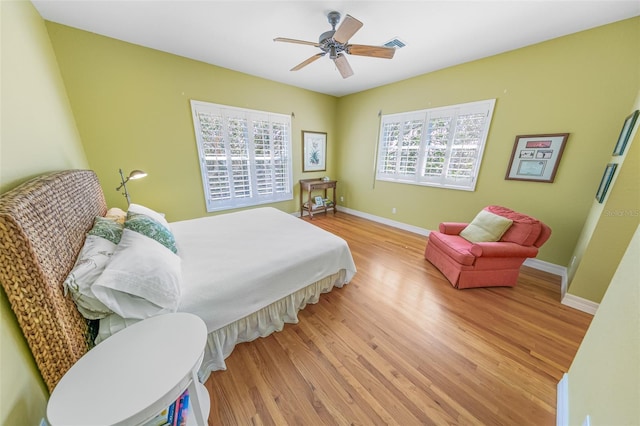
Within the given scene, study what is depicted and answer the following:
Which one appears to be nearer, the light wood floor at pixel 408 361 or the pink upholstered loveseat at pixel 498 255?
the light wood floor at pixel 408 361

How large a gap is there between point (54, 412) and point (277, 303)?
1119 mm

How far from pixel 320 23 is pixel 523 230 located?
9.83ft

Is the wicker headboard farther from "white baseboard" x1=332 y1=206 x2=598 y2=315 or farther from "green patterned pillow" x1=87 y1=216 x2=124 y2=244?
"white baseboard" x1=332 y1=206 x2=598 y2=315

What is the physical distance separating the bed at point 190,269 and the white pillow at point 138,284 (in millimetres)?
49

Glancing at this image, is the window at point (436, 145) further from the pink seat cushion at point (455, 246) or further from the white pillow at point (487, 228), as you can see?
the pink seat cushion at point (455, 246)

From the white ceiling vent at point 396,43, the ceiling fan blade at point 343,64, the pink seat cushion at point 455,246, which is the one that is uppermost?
the white ceiling vent at point 396,43

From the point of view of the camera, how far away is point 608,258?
1.74 metres

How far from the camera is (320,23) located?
203 centimetres

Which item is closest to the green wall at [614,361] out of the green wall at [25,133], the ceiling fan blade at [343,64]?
the green wall at [25,133]

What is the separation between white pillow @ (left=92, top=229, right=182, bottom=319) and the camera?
98 centimetres

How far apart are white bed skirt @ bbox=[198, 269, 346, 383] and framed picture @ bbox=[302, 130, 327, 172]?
2.91m

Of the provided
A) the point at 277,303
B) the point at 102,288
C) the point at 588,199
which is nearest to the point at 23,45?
the point at 102,288

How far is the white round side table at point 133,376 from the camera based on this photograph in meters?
0.65

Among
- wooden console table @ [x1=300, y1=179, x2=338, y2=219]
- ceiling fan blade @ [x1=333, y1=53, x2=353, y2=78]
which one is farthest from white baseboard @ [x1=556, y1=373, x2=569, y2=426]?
wooden console table @ [x1=300, y1=179, x2=338, y2=219]
